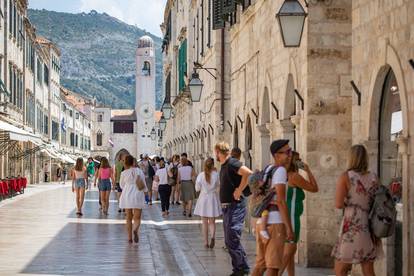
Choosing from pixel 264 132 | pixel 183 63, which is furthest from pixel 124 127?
pixel 264 132

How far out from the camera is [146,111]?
413ft

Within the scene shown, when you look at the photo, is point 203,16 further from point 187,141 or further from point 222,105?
point 187,141

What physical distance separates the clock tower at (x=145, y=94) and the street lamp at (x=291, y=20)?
367 ft

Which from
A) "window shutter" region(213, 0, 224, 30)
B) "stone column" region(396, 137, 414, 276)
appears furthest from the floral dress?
"window shutter" region(213, 0, 224, 30)

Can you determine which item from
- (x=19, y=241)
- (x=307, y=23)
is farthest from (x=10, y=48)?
(x=307, y=23)

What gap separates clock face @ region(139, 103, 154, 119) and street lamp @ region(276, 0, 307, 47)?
114146mm

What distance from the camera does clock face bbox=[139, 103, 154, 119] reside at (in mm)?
125875

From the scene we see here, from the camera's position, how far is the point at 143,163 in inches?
1211

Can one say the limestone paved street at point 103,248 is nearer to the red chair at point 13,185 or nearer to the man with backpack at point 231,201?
the man with backpack at point 231,201

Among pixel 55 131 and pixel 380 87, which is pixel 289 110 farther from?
pixel 55 131

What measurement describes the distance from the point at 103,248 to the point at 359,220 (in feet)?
24.6

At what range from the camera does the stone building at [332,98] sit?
923 centimetres

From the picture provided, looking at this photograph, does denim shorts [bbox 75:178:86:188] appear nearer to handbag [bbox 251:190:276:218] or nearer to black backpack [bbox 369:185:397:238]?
handbag [bbox 251:190:276:218]

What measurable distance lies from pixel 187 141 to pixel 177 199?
35.1 ft
